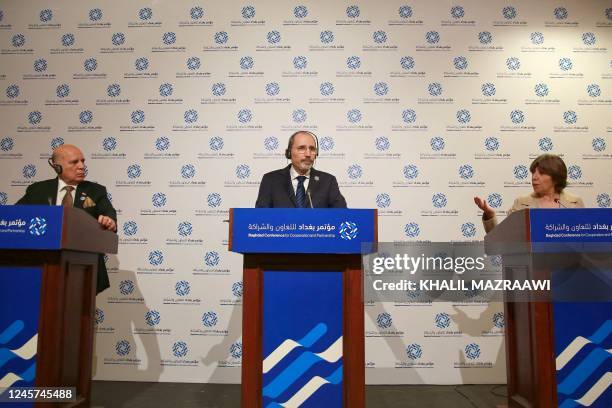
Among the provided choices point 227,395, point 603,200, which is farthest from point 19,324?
point 603,200

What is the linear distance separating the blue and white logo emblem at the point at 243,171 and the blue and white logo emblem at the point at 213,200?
26 centimetres

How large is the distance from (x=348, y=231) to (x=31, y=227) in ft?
5.12

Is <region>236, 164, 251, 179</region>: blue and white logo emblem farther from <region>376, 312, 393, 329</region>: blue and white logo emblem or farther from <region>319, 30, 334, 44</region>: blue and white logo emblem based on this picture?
<region>376, 312, 393, 329</region>: blue and white logo emblem

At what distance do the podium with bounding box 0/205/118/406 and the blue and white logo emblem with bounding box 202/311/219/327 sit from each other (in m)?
1.65

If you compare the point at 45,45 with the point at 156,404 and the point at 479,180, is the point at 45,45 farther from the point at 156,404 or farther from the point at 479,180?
the point at 479,180

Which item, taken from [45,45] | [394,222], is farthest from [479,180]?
[45,45]

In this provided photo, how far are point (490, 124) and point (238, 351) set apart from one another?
3.05m

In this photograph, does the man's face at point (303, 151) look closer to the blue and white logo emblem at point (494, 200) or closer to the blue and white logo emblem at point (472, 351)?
the blue and white logo emblem at point (494, 200)

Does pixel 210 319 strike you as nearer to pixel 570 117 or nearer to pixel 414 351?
pixel 414 351

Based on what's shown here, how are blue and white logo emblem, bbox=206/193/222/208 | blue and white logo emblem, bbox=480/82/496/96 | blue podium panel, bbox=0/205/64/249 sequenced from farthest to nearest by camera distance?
1. blue and white logo emblem, bbox=480/82/496/96
2. blue and white logo emblem, bbox=206/193/222/208
3. blue podium panel, bbox=0/205/64/249

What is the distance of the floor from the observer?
10.8 feet

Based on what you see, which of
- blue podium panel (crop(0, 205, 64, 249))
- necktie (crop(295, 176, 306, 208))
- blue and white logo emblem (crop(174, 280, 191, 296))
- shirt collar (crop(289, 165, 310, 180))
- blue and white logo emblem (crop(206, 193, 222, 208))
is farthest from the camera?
blue and white logo emblem (crop(206, 193, 222, 208))

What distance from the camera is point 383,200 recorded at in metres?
4.36

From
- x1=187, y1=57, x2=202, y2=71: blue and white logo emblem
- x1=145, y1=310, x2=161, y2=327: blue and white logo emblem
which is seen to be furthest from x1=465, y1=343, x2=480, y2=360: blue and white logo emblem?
x1=187, y1=57, x2=202, y2=71: blue and white logo emblem
